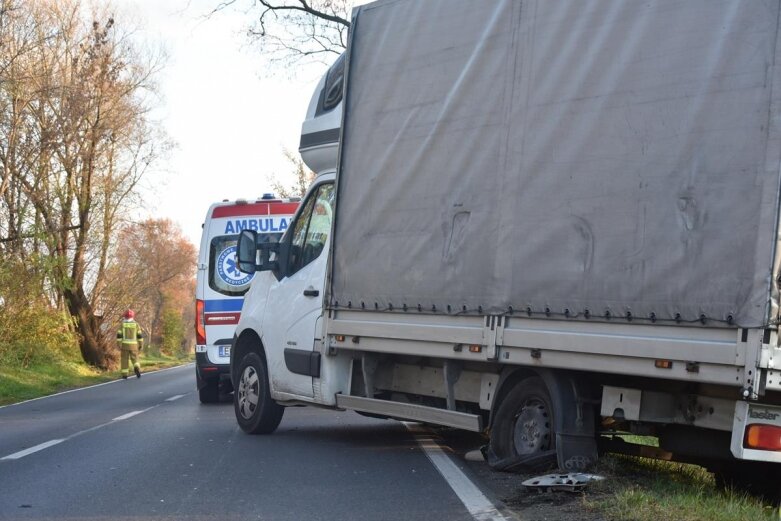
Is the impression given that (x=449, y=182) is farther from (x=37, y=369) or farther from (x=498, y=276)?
(x=37, y=369)

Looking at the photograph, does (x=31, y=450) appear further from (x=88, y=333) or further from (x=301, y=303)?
(x=88, y=333)

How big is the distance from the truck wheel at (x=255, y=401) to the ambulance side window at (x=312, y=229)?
1145mm

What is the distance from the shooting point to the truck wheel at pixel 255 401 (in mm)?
10461

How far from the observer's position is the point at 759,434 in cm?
558

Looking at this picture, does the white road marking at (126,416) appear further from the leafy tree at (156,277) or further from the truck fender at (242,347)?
the leafy tree at (156,277)

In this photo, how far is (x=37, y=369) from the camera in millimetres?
27781

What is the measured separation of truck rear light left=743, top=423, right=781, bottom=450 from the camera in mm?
5570

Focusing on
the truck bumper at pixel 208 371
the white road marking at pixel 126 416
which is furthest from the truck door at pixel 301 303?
the truck bumper at pixel 208 371

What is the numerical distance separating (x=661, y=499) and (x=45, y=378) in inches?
904

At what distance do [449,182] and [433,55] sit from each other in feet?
3.43

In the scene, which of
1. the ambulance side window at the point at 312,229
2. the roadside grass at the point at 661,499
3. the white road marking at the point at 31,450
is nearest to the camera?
the roadside grass at the point at 661,499

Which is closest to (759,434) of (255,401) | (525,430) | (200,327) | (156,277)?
(525,430)

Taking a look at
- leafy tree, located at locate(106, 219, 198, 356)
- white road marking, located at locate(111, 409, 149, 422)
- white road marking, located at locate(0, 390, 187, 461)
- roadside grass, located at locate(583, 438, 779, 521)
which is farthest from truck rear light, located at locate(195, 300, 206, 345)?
leafy tree, located at locate(106, 219, 198, 356)

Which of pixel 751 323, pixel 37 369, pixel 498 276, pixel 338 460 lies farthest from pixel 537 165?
pixel 37 369
